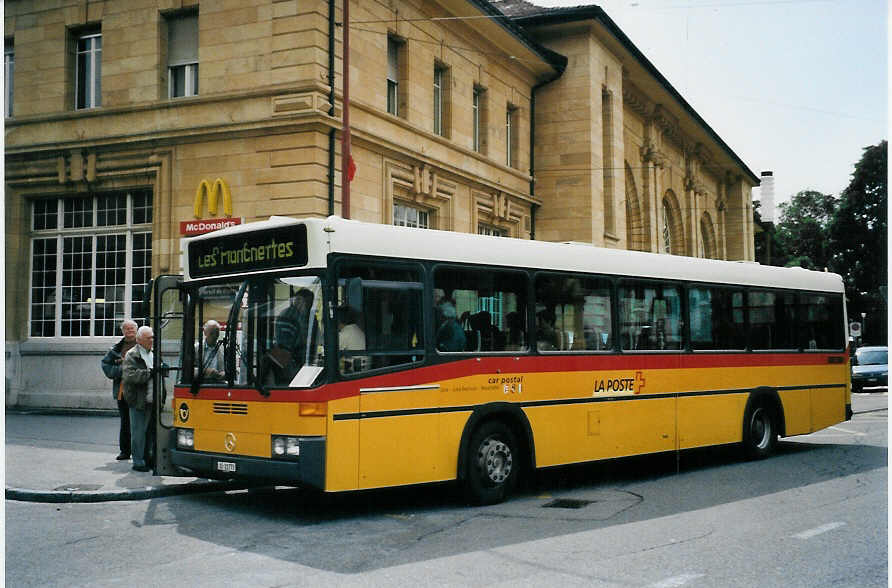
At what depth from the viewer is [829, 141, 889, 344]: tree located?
17031mm

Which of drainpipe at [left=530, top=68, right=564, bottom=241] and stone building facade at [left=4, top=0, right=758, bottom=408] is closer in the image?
stone building facade at [left=4, top=0, right=758, bottom=408]

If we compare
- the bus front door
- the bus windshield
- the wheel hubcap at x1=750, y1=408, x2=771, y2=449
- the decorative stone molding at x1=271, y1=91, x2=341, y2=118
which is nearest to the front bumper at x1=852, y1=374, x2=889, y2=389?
the wheel hubcap at x1=750, y1=408, x2=771, y2=449

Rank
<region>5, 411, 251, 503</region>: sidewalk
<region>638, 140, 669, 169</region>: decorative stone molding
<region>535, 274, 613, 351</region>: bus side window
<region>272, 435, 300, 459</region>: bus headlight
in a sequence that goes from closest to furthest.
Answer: <region>272, 435, 300, 459</region>: bus headlight → <region>5, 411, 251, 503</region>: sidewalk → <region>535, 274, 613, 351</region>: bus side window → <region>638, 140, 669, 169</region>: decorative stone molding

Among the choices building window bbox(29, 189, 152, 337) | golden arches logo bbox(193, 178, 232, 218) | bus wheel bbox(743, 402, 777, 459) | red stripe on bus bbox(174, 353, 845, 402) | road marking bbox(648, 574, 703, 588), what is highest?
golden arches logo bbox(193, 178, 232, 218)

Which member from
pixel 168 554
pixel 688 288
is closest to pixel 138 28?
pixel 688 288

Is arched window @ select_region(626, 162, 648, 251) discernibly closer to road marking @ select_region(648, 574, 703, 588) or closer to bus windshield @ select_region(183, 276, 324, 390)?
bus windshield @ select_region(183, 276, 324, 390)

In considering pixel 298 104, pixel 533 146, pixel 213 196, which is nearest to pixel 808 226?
pixel 533 146

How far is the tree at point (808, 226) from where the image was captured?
27.4 m

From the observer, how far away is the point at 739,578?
6.29 meters

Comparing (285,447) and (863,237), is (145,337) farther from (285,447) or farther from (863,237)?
(863,237)

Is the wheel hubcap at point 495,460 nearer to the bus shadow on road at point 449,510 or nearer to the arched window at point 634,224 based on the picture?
the bus shadow on road at point 449,510

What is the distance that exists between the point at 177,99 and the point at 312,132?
311 centimetres

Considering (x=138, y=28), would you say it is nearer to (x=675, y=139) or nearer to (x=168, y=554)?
(x=168, y=554)

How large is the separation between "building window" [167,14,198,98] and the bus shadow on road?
12084 millimetres
